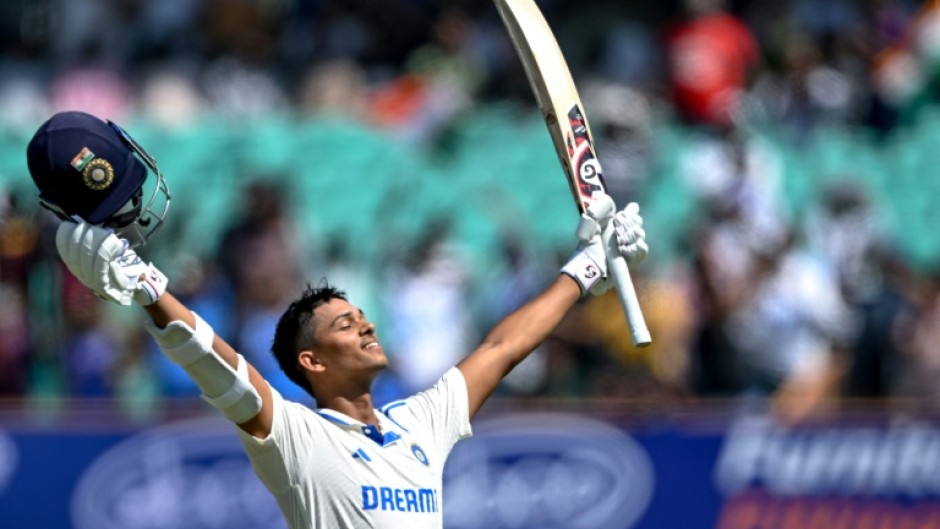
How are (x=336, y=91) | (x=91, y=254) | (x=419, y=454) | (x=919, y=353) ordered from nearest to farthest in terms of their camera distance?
(x=91, y=254), (x=419, y=454), (x=919, y=353), (x=336, y=91)

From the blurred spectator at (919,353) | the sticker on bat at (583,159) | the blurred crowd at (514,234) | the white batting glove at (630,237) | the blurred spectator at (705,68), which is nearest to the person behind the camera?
the white batting glove at (630,237)

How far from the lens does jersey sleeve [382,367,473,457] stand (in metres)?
5.79

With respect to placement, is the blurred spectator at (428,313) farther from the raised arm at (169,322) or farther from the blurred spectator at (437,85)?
the raised arm at (169,322)

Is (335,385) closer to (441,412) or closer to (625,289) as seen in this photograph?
(441,412)

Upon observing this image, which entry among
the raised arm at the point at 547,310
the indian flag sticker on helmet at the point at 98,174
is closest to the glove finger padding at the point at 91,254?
the indian flag sticker on helmet at the point at 98,174

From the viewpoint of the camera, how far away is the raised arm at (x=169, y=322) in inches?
186

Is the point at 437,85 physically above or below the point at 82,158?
above

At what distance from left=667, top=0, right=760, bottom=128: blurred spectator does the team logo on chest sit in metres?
7.10

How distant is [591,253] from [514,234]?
5469mm

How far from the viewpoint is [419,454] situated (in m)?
5.65

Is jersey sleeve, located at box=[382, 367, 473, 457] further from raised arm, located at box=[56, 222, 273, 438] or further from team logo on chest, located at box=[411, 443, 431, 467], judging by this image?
raised arm, located at box=[56, 222, 273, 438]

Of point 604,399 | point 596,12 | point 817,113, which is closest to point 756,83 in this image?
A: point 817,113

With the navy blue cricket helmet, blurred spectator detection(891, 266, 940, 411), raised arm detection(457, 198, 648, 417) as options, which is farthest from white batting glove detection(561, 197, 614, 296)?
blurred spectator detection(891, 266, 940, 411)

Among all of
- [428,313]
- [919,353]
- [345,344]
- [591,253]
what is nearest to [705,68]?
[428,313]
